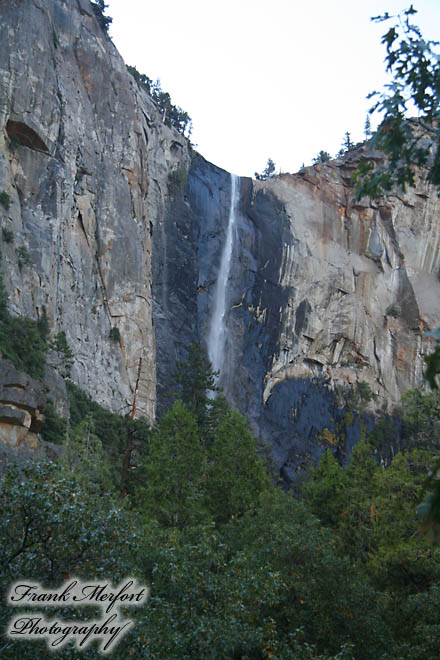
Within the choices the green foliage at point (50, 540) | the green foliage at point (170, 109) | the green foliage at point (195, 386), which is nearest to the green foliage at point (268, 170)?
the green foliage at point (170, 109)

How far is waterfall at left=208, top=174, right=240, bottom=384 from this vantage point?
55.6 metres

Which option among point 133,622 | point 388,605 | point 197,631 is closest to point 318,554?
point 388,605

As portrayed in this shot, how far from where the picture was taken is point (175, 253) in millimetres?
56031

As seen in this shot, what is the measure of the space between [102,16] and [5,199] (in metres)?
27.1

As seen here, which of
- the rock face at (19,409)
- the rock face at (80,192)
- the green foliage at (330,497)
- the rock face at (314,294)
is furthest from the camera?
the rock face at (314,294)

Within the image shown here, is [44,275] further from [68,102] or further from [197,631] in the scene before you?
[197,631]

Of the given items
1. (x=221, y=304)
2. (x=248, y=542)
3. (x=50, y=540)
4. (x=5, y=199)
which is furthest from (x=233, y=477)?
(x=221, y=304)

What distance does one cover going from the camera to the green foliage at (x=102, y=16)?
57.3 meters

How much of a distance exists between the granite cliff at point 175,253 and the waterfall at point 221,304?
61cm

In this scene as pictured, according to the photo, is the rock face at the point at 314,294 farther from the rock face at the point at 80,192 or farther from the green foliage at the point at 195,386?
the green foliage at the point at 195,386

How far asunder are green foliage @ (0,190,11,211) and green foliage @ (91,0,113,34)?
25.3 m

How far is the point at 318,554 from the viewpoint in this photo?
590 inches

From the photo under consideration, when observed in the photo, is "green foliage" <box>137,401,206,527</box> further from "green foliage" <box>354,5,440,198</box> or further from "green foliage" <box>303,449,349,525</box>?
"green foliage" <box>354,5,440,198</box>

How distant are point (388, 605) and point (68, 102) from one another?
142 feet
